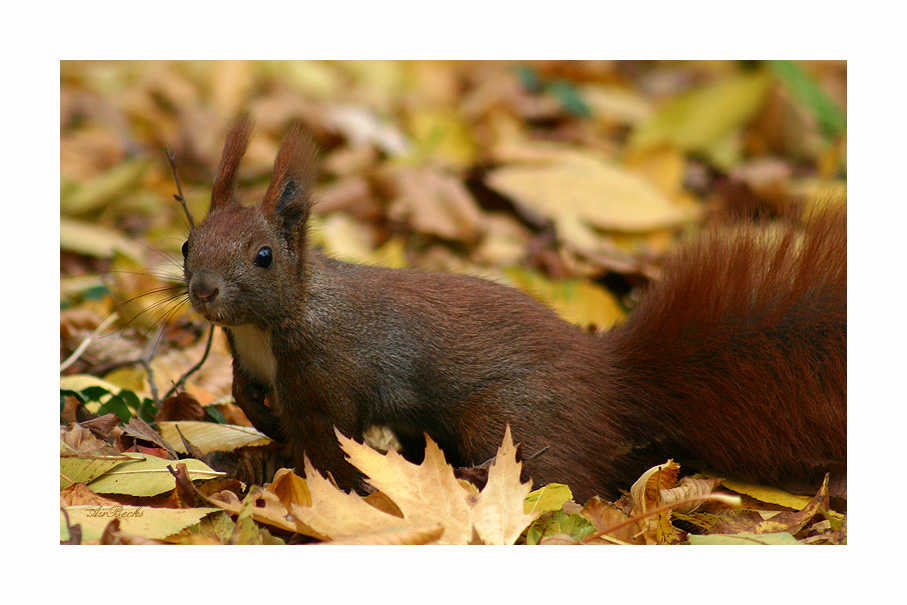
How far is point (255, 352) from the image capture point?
2.71 m

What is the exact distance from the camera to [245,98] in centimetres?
656

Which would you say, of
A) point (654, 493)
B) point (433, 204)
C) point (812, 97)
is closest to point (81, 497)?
point (654, 493)

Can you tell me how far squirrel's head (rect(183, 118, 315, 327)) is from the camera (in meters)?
2.45

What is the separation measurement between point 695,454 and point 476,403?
655 mm

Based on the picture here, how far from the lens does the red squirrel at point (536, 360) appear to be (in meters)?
2.58

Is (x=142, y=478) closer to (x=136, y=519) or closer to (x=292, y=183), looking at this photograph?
(x=136, y=519)

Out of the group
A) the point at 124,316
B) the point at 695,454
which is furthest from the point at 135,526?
the point at 124,316

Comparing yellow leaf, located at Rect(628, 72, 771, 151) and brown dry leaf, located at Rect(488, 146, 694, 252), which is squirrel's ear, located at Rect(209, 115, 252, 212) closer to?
brown dry leaf, located at Rect(488, 146, 694, 252)

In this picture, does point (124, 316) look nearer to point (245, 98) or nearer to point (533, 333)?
point (533, 333)

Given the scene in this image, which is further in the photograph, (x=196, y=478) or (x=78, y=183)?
(x=78, y=183)

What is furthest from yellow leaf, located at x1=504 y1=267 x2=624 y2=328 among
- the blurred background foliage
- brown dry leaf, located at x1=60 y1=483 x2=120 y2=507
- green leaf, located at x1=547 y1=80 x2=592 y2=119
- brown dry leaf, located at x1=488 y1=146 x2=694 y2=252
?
green leaf, located at x1=547 y1=80 x2=592 y2=119
